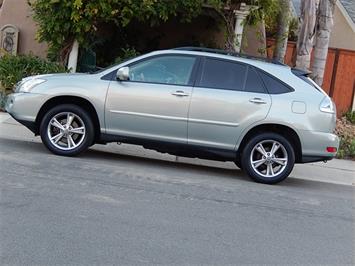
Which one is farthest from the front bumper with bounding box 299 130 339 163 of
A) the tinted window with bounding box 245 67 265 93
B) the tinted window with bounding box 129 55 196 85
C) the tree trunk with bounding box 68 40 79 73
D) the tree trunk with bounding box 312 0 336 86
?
the tree trunk with bounding box 68 40 79 73

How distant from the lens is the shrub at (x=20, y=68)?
1276cm

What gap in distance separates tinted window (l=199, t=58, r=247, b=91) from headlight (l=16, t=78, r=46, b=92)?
7.41ft

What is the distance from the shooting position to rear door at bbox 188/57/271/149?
8.31 m

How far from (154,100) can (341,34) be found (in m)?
14.9

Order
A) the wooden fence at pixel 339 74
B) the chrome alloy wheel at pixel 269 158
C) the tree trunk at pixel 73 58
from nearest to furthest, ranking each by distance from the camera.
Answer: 1. the chrome alloy wheel at pixel 269 158
2. the tree trunk at pixel 73 58
3. the wooden fence at pixel 339 74

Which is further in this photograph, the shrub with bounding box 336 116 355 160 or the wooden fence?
the wooden fence

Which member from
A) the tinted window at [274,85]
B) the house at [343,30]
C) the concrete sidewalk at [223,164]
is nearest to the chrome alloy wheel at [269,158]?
the tinted window at [274,85]

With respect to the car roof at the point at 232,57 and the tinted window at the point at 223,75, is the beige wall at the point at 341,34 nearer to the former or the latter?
the car roof at the point at 232,57

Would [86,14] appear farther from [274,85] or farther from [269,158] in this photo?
[269,158]

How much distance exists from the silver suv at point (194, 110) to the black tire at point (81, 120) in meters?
0.01

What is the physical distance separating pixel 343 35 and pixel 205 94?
1464 centimetres

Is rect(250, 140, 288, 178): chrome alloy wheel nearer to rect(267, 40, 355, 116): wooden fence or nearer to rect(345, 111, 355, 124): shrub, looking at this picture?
rect(345, 111, 355, 124): shrub

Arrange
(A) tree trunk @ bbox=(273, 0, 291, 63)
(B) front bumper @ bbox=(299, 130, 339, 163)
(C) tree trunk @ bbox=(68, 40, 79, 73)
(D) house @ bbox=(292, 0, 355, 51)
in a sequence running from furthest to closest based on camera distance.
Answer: (D) house @ bbox=(292, 0, 355, 51) < (A) tree trunk @ bbox=(273, 0, 291, 63) < (C) tree trunk @ bbox=(68, 40, 79, 73) < (B) front bumper @ bbox=(299, 130, 339, 163)

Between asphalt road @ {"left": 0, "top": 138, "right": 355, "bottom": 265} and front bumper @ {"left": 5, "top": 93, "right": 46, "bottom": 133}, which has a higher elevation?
Result: front bumper @ {"left": 5, "top": 93, "right": 46, "bottom": 133}
